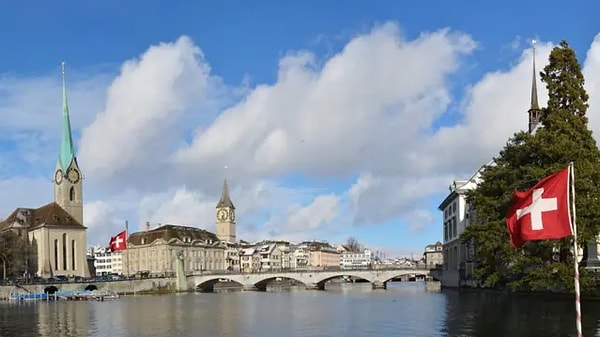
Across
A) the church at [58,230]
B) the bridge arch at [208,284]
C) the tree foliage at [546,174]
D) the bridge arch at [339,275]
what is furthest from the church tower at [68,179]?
the tree foliage at [546,174]

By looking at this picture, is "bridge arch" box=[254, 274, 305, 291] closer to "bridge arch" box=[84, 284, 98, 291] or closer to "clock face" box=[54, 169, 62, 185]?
"bridge arch" box=[84, 284, 98, 291]

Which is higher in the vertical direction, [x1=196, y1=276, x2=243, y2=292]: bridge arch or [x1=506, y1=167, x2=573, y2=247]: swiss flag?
[x1=506, y1=167, x2=573, y2=247]: swiss flag

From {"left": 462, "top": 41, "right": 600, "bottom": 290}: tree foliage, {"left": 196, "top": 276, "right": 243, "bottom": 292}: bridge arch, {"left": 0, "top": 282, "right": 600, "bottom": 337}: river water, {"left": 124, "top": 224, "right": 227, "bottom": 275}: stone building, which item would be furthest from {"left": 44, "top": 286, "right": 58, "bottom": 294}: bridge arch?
{"left": 462, "top": 41, "right": 600, "bottom": 290}: tree foliage

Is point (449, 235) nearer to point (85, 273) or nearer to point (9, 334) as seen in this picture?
point (85, 273)

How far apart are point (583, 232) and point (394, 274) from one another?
81.1 metres

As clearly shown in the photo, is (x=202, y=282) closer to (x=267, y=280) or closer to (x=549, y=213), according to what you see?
(x=267, y=280)

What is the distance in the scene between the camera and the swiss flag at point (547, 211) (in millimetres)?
17344

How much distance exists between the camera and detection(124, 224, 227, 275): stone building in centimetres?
16088

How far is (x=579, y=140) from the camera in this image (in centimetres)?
4678

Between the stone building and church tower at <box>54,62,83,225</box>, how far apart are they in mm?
18952

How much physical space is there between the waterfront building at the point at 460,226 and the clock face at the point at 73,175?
7784cm

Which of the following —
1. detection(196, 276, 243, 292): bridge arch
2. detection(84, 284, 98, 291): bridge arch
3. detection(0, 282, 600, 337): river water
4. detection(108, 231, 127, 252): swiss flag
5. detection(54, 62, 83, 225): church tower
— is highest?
detection(54, 62, 83, 225): church tower

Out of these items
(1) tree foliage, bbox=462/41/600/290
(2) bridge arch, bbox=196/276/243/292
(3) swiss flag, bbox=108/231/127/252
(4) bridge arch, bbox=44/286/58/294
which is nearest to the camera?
(1) tree foliage, bbox=462/41/600/290

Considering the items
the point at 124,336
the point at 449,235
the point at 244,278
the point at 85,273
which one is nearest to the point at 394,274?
the point at 449,235
